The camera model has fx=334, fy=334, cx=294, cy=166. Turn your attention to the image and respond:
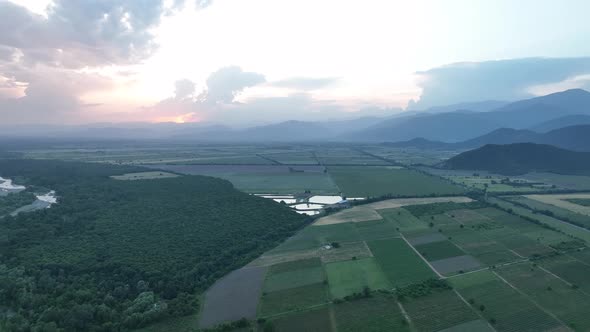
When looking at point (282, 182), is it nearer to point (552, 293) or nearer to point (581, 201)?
point (581, 201)

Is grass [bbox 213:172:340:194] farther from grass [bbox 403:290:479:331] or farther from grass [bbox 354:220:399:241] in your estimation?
grass [bbox 403:290:479:331]

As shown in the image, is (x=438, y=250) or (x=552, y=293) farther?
(x=438, y=250)

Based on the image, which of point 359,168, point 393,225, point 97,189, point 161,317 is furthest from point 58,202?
point 359,168

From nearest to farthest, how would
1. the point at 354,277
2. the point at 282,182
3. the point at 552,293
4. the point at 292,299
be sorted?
the point at 292,299 → the point at 552,293 → the point at 354,277 → the point at 282,182

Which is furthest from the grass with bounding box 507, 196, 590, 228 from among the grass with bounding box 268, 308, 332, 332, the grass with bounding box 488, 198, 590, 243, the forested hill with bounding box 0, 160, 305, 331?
the grass with bounding box 268, 308, 332, 332

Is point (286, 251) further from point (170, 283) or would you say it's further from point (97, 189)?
point (97, 189)

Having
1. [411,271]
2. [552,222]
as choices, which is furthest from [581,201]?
[411,271]
